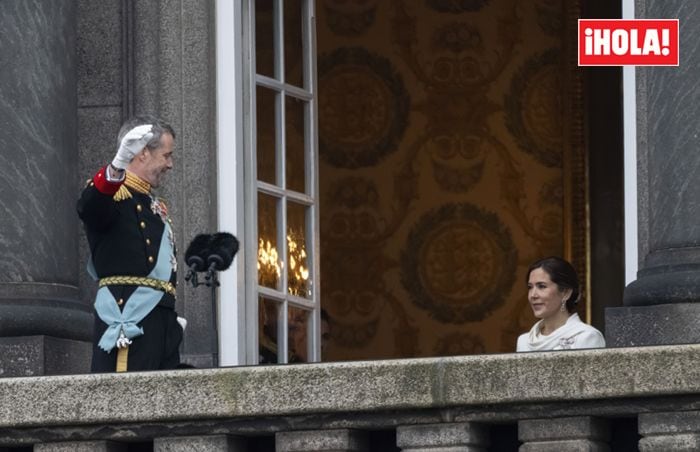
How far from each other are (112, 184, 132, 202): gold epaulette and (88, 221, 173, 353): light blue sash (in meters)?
0.24

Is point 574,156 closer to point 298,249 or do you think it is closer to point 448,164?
point 448,164

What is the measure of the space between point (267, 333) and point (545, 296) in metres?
1.79

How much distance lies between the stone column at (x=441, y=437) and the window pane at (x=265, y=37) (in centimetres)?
430

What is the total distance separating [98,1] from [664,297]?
305 centimetres

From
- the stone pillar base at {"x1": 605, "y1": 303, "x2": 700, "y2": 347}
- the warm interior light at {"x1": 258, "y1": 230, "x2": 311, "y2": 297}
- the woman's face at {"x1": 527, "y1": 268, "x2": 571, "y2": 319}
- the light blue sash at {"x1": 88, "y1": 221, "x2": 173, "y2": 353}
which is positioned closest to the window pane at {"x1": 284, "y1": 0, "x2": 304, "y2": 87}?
the warm interior light at {"x1": 258, "y1": 230, "x2": 311, "y2": 297}

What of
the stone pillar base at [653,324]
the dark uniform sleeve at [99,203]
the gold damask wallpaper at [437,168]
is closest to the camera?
the dark uniform sleeve at [99,203]

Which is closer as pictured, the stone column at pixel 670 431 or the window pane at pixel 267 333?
the stone column at pixel 670 431

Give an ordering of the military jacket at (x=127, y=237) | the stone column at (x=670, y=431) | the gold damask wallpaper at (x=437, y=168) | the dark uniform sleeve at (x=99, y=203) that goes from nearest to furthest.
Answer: the stone column at (x=670, y=431)
the dark uniform sleeve at (x=99, y=203)
the military jacket at (x=127, y=237)
the gold damask wallpaper at (x=437, y=168)

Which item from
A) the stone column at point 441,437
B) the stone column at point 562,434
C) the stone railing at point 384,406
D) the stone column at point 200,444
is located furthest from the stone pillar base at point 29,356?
the stone column at point 562,434

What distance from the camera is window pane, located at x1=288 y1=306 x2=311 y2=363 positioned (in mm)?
10484

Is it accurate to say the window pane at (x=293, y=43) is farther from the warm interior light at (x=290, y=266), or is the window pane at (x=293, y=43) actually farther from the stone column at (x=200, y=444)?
the stone column at (x=200, y=444)

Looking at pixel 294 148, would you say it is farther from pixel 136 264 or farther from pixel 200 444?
pixel 200 444

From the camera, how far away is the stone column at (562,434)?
6398mm

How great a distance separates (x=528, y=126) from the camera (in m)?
14.3
